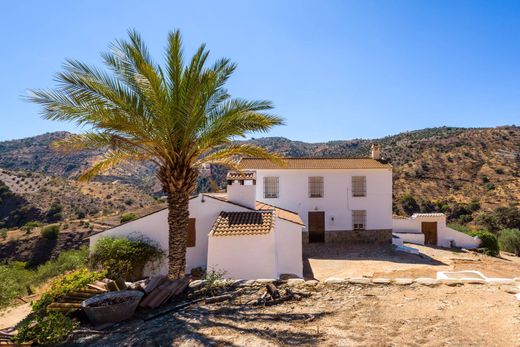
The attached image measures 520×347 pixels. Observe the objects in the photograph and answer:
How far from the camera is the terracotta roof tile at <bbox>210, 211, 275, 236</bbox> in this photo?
11.3 meters

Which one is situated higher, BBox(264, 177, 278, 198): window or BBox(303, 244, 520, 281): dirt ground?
BBox(264, 177, 278, 198): window

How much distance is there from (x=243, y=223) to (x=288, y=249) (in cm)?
248

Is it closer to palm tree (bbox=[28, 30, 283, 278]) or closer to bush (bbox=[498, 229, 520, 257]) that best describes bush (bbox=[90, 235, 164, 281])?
palm tree (bbox=[28, 30, 283, 278])

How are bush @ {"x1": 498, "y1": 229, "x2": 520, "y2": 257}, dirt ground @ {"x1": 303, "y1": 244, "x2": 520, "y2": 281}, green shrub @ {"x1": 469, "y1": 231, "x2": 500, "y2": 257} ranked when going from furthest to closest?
1. bush @ {"x1": 498, "y1": 229, "x2": 520, "y2": 257}
2. green shrub @ {"x1": 469, "y1": 231, "x2": 500, "y2": 257}
3. dirt ground @ {"x1": 303, "y1": 244, "x2": 520, "y2": 281}

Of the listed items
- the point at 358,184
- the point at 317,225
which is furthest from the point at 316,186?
the point at 358,184

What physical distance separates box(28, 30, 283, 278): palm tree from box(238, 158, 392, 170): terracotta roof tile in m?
11.7

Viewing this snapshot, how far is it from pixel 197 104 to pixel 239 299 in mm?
4847

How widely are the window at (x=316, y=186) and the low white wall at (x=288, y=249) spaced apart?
26.3 ft

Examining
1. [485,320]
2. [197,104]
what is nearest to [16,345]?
[197,104]

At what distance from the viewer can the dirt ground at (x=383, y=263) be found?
14133 mm

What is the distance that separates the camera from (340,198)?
21.0 meters

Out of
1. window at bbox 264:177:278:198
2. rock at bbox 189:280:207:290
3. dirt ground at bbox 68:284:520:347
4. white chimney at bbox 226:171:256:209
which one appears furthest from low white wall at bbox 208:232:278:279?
window at bbox 264:177:278:198

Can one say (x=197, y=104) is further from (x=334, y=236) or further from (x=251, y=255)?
(x=334, y=236)

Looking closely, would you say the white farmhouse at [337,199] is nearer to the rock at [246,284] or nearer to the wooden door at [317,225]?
the wooden door at [317,225]
